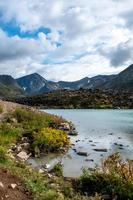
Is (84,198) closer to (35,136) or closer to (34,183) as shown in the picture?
(34,183)

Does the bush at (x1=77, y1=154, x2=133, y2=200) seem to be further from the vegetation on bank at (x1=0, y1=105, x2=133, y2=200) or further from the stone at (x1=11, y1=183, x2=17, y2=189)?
the stone at (x1=11, y1=183, x2=17, y2=189)

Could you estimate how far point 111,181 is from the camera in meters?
18.3

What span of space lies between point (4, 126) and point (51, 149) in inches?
211

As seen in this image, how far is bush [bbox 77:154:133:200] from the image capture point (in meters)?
17.6

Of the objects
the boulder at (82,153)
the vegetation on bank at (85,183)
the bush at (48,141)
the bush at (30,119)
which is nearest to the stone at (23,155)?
the bush at (48,141)

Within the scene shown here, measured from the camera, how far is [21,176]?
730 inches

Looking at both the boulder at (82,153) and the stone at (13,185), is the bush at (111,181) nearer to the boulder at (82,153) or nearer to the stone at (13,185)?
the stone at (13,185)

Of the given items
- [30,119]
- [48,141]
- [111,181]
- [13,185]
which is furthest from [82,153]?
[13,185]

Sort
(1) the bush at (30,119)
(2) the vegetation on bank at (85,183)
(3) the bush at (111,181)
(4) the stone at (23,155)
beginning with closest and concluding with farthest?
1. (2) the vegetation on bank at (85,183)
2. (3) the bush at (111,181)
3. (4) the stone at (23,155)
4. (1) the bush at (30,119)

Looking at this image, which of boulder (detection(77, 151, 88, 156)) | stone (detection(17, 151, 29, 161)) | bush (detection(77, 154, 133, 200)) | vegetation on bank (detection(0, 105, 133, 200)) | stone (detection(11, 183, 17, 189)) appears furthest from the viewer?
boulder (detection(77, 151, 88, 156))

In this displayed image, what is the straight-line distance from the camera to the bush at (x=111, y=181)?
57.6ft

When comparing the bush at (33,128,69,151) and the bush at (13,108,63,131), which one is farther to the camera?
the bush at (13,108,63,131)

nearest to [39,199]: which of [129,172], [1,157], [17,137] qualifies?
[129,172]

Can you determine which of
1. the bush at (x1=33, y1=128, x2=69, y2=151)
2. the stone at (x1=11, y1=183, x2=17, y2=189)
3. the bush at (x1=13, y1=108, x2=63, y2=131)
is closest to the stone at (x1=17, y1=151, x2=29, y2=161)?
the bush at (x1=33, y1=128, x2=69, y2=151)
